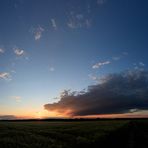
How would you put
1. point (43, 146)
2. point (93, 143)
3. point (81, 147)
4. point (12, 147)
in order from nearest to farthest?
point (12, 147) < point (43, 146) < point (81, 147) < point (93, 143)

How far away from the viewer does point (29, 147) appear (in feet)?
66.2

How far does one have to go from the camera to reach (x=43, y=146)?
21031mm

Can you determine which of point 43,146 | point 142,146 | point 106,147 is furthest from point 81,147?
point 142,146

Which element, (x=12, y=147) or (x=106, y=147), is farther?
(x=106, y=147)

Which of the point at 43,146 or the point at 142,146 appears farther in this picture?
the point at 142,146

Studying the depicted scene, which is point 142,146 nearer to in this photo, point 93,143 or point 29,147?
point 93,143

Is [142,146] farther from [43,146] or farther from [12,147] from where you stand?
[12,147]

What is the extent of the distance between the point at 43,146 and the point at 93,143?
5941 millimetres

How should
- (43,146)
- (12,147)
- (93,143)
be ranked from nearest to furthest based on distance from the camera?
(12,147)
(43,146)
(93,143)

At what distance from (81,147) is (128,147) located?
14.1ft

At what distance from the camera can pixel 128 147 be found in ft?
75.9

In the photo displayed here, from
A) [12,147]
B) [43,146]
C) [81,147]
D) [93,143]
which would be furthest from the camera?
[93,143]

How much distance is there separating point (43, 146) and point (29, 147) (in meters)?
1.32

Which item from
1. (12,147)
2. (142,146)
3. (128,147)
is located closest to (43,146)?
(12,147)
